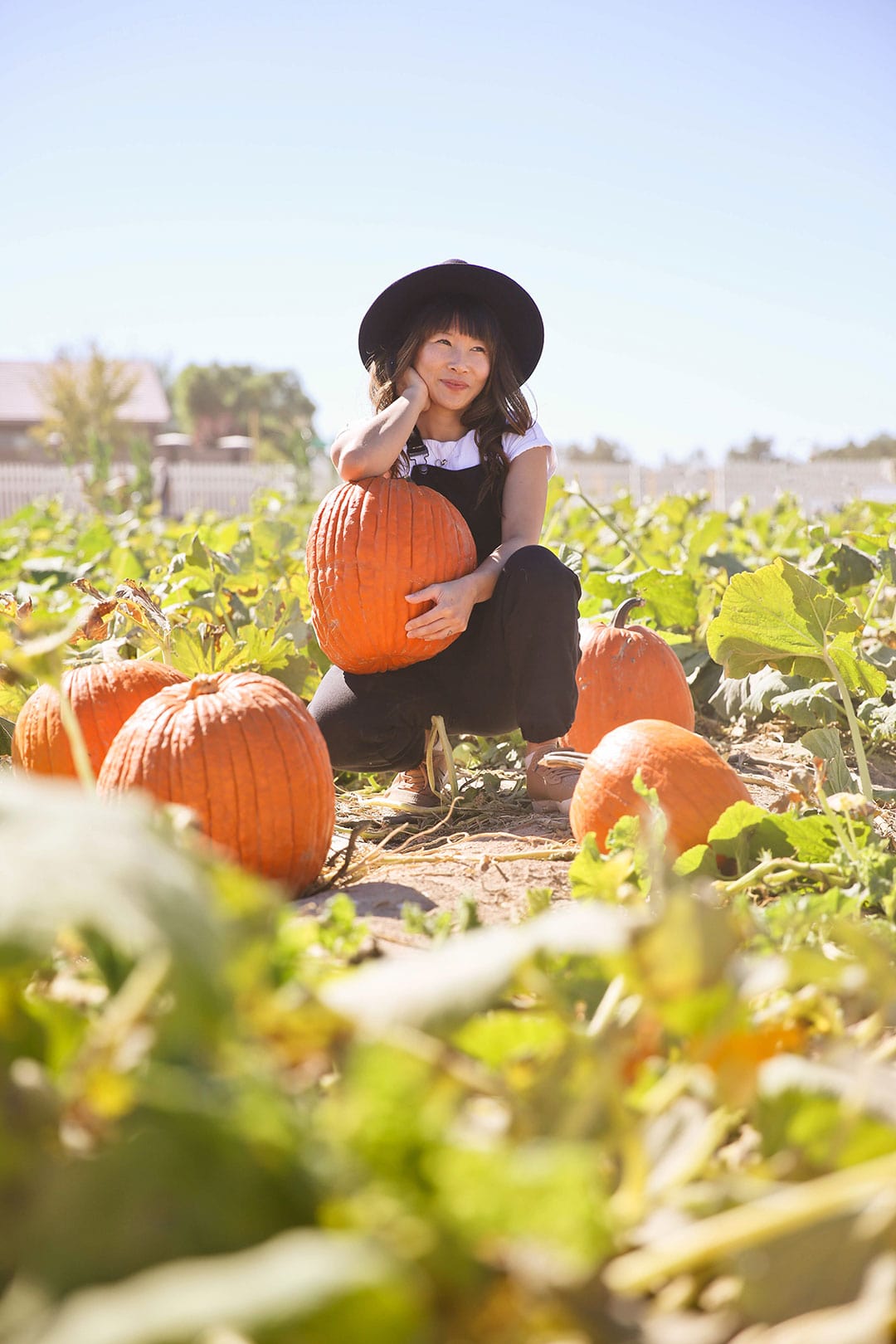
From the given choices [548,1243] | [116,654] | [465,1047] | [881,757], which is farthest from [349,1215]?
[881,757]

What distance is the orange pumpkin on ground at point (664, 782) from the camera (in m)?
2.22

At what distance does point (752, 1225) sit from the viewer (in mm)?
771

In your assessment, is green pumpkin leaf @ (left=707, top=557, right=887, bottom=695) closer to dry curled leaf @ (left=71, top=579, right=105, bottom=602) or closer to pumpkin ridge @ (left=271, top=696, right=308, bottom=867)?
pumpkin ridge @ (left=271, top=696, right=308, bottom=867)

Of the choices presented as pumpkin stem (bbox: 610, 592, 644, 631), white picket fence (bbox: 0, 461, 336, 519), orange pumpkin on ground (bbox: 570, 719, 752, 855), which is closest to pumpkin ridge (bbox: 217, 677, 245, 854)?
orange pumpkin on ground (bbox: 570, 719, 752, 855)

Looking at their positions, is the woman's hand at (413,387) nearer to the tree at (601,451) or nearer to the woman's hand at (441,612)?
the woman's hand at (441,612)

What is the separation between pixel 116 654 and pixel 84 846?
2475 mm

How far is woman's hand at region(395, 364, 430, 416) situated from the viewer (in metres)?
3.17

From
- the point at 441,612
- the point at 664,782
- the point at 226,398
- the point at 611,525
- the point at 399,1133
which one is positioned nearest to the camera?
the point at 399,1133

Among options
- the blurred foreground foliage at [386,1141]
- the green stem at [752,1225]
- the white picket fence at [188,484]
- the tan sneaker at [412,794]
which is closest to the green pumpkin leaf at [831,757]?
the tan sneaker at [412,794]

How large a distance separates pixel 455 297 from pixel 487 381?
0.85 feet

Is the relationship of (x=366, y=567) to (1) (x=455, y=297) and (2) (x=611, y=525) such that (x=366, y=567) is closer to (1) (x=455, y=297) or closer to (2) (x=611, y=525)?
(1) (x=455, y=297)

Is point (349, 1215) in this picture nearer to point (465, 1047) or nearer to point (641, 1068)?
point (465, 1047)

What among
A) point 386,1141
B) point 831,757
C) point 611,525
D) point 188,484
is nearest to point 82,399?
point 188,484

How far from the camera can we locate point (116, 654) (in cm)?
310
